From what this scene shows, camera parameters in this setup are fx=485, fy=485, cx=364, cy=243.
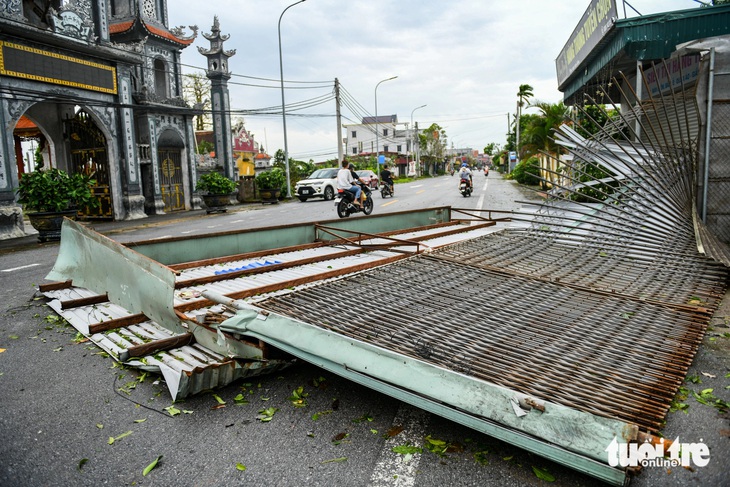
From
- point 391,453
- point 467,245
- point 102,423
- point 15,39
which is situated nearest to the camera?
point 391,453

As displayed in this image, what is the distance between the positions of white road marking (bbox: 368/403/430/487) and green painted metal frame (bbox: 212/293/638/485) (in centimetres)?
28

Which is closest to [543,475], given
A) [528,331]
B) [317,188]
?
[528,331]

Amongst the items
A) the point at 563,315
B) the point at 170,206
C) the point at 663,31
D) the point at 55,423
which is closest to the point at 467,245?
the point at 563,315

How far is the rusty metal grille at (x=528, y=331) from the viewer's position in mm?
2496

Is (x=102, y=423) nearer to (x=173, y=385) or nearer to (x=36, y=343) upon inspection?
(x=173, y=385)

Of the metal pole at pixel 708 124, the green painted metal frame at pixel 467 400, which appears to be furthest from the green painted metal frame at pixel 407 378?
the metal pole at pixel 708 124

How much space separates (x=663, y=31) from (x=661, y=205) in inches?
265

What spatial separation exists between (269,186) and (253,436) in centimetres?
2256

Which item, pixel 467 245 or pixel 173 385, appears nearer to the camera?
pixel 173 385

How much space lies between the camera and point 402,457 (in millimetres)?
2369

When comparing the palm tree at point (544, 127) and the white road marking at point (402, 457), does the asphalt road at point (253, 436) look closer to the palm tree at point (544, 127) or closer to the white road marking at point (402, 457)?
the white road marking at point (402, 457)

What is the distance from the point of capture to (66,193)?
12195 millimetres

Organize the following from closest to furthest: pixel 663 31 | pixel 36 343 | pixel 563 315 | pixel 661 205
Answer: pixel 563 315 < pixel 36 343 < pixel 661 205 < pixel 663 31

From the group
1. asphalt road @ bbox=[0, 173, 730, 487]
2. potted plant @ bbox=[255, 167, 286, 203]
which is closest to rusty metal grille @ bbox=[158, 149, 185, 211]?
potted plant @ bbox=[255, 167, 286, 203]
